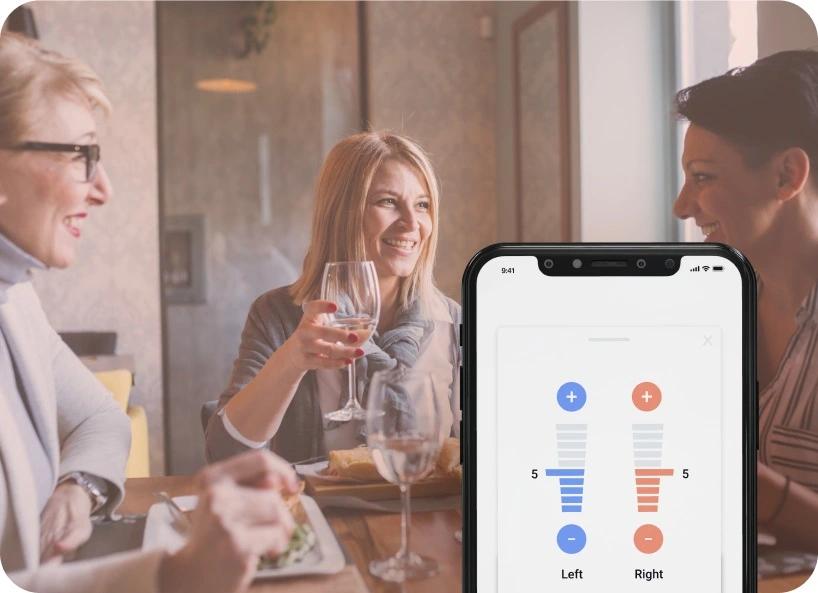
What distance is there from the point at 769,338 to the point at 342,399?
30 cm

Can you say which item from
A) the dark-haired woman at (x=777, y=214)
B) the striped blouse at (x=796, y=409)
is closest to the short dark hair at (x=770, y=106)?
the dark-haired woman at (x=777, y=214)

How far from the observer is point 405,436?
492 millimetres

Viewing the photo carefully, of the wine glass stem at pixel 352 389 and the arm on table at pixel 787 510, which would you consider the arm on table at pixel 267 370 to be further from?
the arm on table at pixel 787 510

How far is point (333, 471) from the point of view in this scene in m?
0.54

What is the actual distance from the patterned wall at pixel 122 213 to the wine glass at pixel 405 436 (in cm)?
16

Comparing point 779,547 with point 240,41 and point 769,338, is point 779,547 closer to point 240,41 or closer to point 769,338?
point 769,338

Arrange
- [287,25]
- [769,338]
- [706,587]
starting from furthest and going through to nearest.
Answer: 1. [287,25]
2. [769,338]
3. [706,587]

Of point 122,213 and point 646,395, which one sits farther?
point 122,213

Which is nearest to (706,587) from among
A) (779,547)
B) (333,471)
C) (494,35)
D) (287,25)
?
(779,547)

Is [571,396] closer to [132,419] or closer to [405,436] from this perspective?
[405,436]

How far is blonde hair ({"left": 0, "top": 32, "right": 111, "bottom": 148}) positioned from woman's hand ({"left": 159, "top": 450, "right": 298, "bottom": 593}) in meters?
0.26

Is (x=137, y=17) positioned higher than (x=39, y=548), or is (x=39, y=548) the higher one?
(x=137, y=17)

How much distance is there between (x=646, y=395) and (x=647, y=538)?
82 mm

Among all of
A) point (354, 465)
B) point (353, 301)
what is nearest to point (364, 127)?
point (353, 301)
